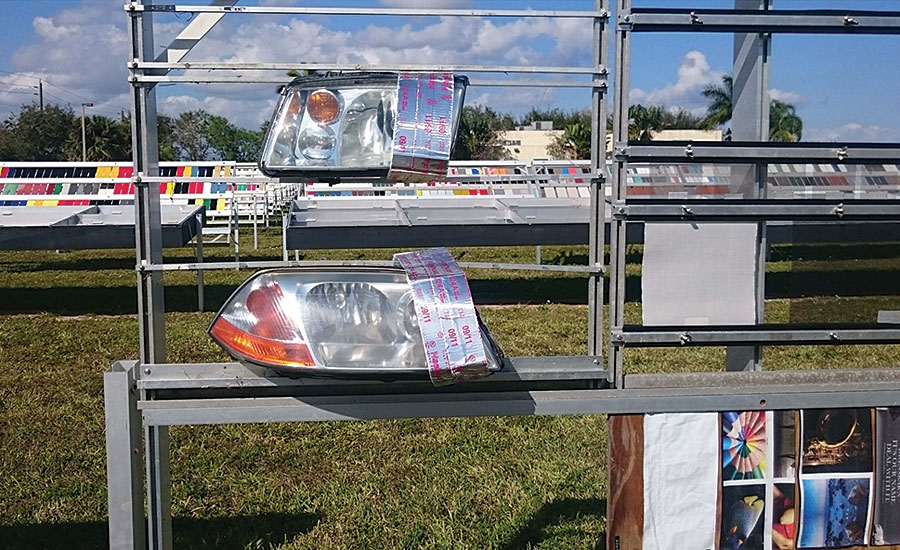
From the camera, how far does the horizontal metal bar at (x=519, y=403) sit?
1883 mm

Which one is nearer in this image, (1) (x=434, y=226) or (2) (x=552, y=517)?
(2) (x=552, y=517)

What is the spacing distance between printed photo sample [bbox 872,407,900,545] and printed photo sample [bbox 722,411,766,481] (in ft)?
0.89

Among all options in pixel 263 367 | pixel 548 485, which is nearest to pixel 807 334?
pixel 263 367

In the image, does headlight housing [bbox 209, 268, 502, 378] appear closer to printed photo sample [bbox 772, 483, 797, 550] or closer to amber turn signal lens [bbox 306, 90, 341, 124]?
amber turn signal lens [bbox 306, 90, 341, 124]

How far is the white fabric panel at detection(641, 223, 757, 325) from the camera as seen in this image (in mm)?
2090

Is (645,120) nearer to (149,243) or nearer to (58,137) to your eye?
(149,243)

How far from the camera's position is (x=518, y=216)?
8711 millimetres

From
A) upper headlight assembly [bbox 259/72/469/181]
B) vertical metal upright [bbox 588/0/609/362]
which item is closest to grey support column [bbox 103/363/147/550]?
upper headlight assembly [bbox 259/72/469/181]

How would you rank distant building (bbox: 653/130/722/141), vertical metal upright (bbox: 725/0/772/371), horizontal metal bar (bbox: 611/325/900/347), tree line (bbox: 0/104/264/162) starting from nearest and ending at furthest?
1. horizontal metal bar (bbox: 611/325/900/347)
2. vertical metal upright (bbox: 725/0/772/371)
3. distant building (bbox: 653/130/722/141)
4. tree line (bbox: 0/104/264/162)

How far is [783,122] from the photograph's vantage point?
2.35 meters

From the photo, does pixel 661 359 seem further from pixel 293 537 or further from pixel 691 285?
pixel 691 285

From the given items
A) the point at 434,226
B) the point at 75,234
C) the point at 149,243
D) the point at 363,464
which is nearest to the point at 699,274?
the point at 149,243

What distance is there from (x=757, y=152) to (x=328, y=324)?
100cm

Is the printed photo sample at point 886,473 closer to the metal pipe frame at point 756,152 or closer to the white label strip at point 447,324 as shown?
the metal pipe frame at point 756,152
